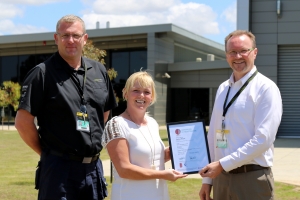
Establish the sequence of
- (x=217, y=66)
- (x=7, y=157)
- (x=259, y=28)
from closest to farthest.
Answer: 1. (x=7, y=157)
2. (x=259, y=28)
3. (x=217, y=66)

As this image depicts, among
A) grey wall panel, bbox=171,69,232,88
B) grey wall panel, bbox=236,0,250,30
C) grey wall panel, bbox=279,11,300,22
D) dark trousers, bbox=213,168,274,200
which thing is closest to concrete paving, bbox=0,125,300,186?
dark trousers, bbox=213,168,274,200

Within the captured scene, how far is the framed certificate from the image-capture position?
13.9 feet

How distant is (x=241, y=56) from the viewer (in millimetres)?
4281

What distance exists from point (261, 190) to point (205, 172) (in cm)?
50

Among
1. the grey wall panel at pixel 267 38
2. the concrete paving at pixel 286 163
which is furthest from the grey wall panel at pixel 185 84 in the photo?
the concrete paving at pixel 286 163

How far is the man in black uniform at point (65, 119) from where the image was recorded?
4348 mm

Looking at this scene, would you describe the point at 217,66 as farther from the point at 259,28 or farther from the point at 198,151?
the point at 198,151

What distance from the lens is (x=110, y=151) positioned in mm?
4035

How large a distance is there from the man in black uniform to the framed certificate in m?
0.71

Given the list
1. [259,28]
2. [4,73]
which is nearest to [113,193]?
[259,28]

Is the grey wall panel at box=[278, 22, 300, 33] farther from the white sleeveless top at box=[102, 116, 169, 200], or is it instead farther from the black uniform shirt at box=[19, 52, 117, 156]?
the white sleeveless top at box=[102, 116, 169, 200]

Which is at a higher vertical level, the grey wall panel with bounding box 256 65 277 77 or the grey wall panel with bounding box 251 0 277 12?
the grey wall panel with bounding box 251 0 277 12

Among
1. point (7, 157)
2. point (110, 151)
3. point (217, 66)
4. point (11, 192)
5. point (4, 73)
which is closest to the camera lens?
point (110, 151)

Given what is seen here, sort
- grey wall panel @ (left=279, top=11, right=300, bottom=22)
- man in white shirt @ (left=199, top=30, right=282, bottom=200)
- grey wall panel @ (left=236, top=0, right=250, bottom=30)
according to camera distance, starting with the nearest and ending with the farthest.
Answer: man in white shirt @ (left=199, top=30, right=282, bottom=200) < grey wall panel @ (left=236, top=0, right=250, bottom=30) < grey wall panel @ (left=279, top=11, right=300, bottom=22)
